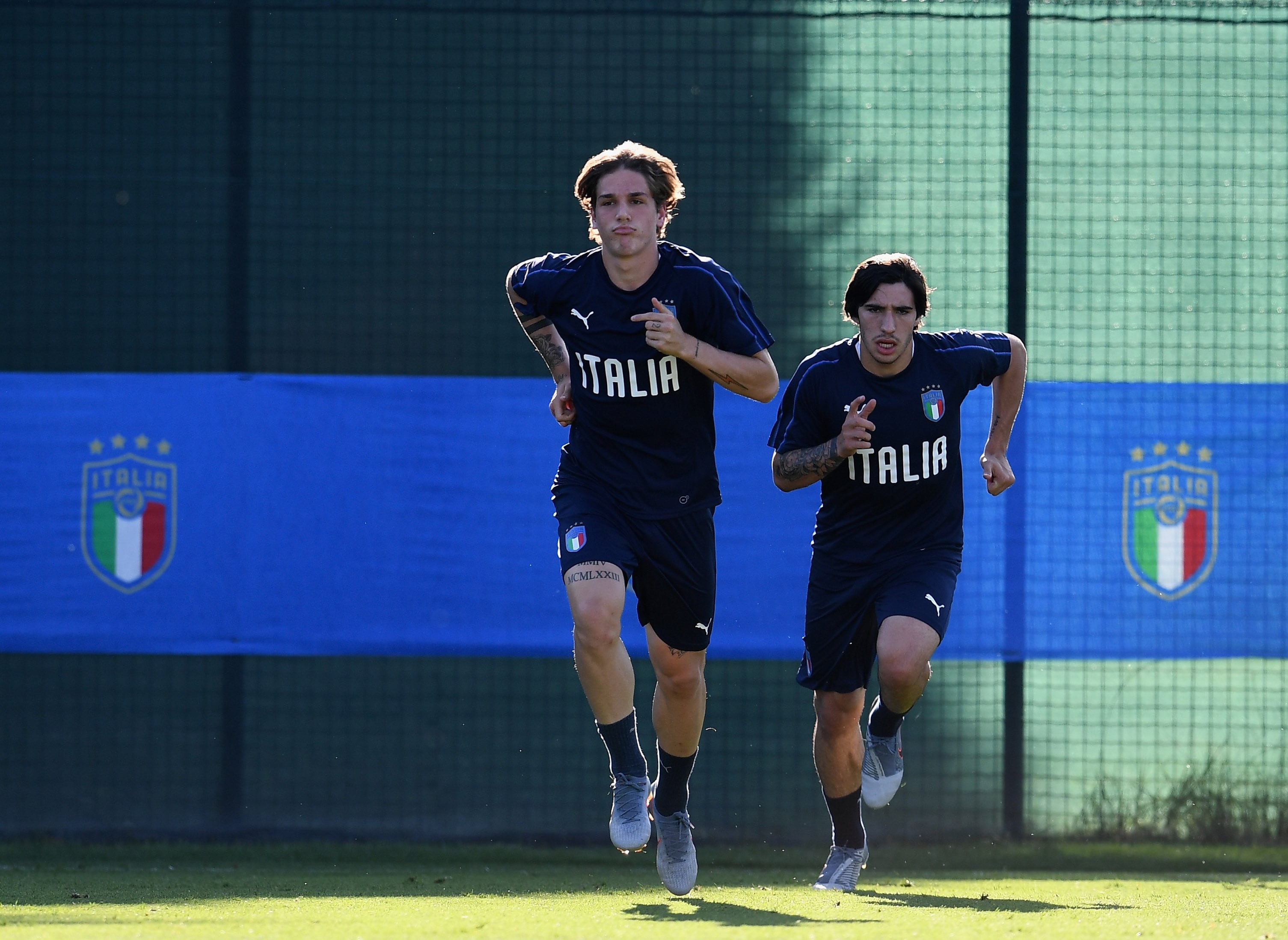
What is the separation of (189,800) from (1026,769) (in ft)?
11.4

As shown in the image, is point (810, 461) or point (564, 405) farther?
point (810, 461)

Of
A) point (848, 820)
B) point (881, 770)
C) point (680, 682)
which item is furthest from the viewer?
point (848, 820)

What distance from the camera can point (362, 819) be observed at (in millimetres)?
6738

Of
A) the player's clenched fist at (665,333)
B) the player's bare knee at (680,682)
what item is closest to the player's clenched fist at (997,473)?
the player's bare knee at (680,682)

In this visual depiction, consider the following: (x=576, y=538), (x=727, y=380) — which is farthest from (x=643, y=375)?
(x=576, y=538)

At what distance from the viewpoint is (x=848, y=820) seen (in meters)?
5.64

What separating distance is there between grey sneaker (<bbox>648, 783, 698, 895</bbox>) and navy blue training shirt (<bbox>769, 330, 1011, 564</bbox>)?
3.32 feet

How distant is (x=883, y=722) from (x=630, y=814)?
120 cm

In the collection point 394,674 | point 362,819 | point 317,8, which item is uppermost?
point 317,8

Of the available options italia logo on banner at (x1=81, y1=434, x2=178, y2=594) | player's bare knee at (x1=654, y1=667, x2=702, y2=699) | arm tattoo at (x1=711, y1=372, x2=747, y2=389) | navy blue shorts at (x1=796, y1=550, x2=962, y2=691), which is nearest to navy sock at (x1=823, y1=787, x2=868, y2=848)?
navy blue shorts at (x1=796, y1=550, x2=962, y2=691)

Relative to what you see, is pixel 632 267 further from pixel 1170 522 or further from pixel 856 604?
pixel 1170 522

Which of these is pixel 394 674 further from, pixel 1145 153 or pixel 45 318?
pixel 1145 153

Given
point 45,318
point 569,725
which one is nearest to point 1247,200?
point 569,725

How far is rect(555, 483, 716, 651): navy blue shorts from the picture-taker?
15.7 feet
